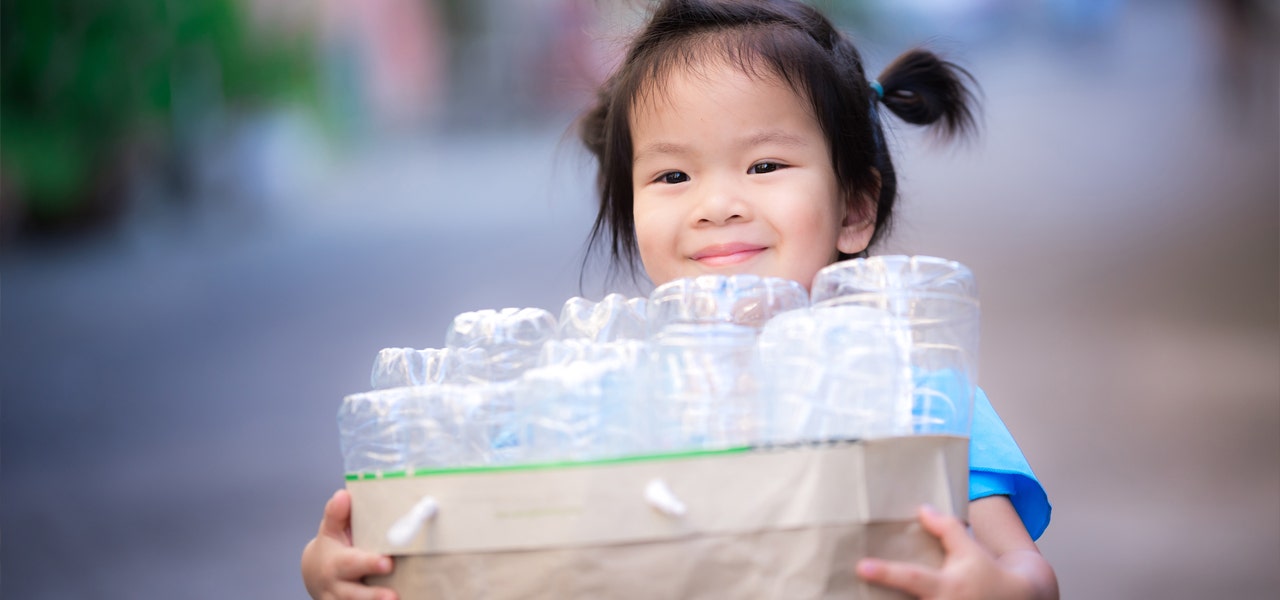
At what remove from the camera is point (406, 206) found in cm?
463

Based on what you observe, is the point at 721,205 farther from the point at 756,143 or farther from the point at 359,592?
the point at 359,592

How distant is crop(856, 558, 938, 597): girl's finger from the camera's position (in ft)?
3.01

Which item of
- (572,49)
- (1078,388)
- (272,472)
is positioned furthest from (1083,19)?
(272,472)

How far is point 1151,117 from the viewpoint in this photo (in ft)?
15.6

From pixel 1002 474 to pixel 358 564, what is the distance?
0.70 m

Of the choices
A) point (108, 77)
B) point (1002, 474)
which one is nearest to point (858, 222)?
point (1002, 474)

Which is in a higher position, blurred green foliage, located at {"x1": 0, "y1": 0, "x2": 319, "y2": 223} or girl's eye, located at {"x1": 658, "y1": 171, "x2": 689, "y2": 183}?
blurred green foliage, located at {"x1": 0, "y1": 0, "x2": 319, "y2": 223}

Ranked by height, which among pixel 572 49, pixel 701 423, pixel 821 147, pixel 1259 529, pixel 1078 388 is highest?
pixel 572 49

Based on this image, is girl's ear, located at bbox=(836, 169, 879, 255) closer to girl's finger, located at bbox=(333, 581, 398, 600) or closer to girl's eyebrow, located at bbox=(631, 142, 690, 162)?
girl's eyebrow, located at bbox=(631, 142, 690, 162)

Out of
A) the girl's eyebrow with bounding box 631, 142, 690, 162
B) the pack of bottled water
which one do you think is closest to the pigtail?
the girl's eyebrow with bounding box 631, 142, 690, 162

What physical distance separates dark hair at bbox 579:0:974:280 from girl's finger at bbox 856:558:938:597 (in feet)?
2.26

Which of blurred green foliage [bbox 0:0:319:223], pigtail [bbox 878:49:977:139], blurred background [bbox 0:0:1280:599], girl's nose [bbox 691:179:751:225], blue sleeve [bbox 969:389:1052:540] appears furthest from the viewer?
blurred green foliage [bbox 0:0:319:223]

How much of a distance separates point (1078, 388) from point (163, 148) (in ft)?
11.8

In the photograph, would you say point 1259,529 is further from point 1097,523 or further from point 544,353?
point 544,353
